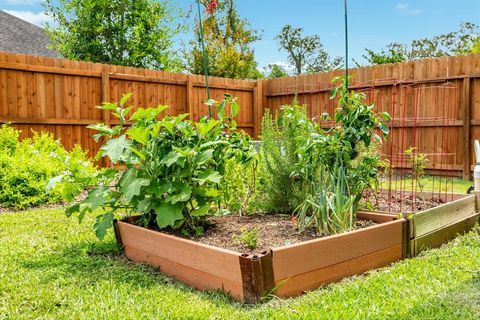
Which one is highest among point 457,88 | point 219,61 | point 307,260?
point 219,61

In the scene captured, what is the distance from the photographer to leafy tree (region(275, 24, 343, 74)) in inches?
874

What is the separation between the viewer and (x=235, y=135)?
2.75 meters

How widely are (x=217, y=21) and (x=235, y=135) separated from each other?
49.1 feet

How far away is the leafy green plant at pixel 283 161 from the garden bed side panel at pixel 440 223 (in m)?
0.72

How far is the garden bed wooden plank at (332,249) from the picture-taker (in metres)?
1.90

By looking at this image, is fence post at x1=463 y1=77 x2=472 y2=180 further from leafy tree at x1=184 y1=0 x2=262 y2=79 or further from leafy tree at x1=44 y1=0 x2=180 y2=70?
leafy tree at x1=184 y1=0 x2=262 y2=79

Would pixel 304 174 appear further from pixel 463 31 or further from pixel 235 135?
pixel 463 31

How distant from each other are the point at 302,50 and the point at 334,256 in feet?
71.1

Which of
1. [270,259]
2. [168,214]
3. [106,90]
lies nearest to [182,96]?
[106,90]

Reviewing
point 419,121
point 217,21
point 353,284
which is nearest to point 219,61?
point 217,21

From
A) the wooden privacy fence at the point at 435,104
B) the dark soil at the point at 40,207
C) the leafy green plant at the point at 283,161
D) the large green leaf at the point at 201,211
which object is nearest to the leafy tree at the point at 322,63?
the wooden privacy fence at the point at 435,104

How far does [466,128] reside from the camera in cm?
671

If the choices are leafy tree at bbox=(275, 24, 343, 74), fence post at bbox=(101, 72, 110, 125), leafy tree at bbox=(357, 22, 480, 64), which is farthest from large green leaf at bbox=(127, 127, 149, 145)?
leafy tree at bbox=(275, 24, 343, 74)

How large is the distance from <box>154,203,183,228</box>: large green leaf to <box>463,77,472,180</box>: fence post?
5821mm
